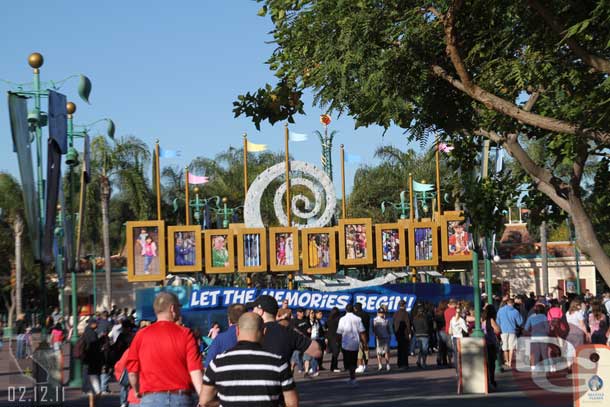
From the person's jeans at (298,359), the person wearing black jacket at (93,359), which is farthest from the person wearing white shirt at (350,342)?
the person wearing black jacket at (93,359)

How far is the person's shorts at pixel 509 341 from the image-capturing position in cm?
2400

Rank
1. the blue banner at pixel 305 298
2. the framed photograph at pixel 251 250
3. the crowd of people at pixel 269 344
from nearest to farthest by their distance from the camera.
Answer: the crowd of people at pixel 269 344 < the blue banner at pixel 305 298 < the framed photograph at pixel 251 250

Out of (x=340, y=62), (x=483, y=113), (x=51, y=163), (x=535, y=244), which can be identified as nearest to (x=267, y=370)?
(x=340, y=62)

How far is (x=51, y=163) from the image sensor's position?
1698cm

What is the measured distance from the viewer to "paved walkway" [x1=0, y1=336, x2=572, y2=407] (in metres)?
17.3

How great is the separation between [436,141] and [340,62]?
2775mm

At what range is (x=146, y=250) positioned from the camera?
4231 cm

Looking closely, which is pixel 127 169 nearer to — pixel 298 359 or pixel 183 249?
pixel 183 249

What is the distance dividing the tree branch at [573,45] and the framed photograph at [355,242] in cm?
3278

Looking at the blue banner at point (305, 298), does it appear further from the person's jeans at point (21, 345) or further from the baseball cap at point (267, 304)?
the baseball cap at point (267, 304)

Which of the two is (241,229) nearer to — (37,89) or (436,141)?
(37,89)

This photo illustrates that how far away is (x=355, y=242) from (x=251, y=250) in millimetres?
4153

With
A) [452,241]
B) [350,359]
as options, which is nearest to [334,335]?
[350,359]

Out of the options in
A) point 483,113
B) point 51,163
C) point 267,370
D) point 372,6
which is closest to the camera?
point 267,370
